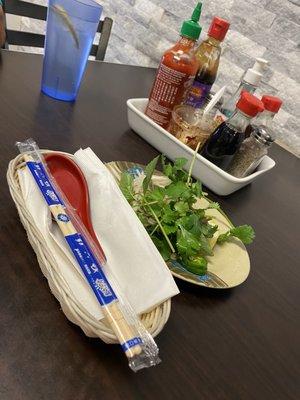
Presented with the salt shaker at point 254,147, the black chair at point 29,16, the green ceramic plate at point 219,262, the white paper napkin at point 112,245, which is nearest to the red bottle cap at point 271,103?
the salt shaker at point 254,147

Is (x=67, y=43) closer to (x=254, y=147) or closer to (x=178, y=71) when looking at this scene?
(x=178, y=71)

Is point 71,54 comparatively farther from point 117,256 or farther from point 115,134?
point 117,256

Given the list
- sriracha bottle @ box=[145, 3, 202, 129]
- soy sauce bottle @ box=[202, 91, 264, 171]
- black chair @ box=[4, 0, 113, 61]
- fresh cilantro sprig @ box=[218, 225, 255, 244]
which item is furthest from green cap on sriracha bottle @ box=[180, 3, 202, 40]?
black chair @ box=[4, 0, 113, 61]

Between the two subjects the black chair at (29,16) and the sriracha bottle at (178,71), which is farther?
the black chair at (29,16)

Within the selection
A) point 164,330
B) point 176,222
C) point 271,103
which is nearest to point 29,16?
point 271,103

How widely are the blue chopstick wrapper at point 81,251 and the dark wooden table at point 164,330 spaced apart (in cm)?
5

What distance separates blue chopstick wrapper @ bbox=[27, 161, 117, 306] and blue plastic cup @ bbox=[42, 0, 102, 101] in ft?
1.22

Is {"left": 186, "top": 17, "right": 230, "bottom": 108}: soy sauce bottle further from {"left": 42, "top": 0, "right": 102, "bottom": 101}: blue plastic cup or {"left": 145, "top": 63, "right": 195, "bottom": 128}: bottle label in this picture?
{"left": 42, "top": 0, "right": 102, "bottom": 101}: blue plastic cup

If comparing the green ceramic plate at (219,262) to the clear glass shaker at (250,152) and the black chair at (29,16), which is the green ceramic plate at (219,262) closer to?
the clear glass shaker at (250,152)

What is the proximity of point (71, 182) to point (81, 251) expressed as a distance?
0.40ft

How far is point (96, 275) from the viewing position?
0.34 meters

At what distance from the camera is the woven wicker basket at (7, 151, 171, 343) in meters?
0.30

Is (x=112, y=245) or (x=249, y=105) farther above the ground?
(x=249, y=105)

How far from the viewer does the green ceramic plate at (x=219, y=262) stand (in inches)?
16.5
